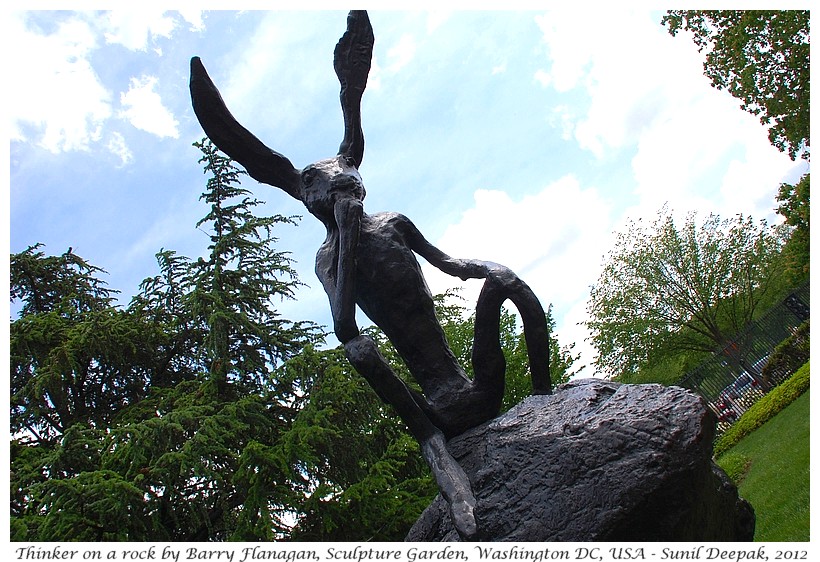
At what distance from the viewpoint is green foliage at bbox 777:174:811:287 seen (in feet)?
50.8

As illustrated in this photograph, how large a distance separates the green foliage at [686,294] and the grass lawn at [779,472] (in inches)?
475

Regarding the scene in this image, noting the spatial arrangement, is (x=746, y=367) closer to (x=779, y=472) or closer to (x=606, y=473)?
(x=779, y=472)

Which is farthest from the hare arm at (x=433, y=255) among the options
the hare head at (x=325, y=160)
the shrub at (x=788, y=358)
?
the shrub at (x=788, y=358)

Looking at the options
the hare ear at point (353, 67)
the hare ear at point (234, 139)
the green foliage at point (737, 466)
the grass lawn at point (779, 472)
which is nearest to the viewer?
the hare ear at point (234, 139)

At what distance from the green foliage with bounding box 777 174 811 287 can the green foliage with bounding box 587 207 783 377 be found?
637 centimetres

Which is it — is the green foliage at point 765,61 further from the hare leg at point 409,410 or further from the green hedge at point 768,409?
the hare leg at point 409,410

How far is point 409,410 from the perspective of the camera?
3232mm

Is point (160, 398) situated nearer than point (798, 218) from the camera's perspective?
Yes

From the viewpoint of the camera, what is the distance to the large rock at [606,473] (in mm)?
2488

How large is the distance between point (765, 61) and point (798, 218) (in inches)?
168

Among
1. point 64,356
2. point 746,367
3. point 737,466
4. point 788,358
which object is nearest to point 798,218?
point 788,358

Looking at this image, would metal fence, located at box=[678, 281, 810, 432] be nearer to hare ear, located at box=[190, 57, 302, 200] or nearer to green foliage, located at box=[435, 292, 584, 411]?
green foliage, located at box=[435, 292, 584, 411]

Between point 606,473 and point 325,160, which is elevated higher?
point 325,160

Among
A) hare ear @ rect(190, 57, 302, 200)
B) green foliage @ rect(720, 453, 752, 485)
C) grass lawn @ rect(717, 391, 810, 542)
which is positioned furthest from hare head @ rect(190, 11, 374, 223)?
green foliage @ rect(720, 453, 752, 485)
